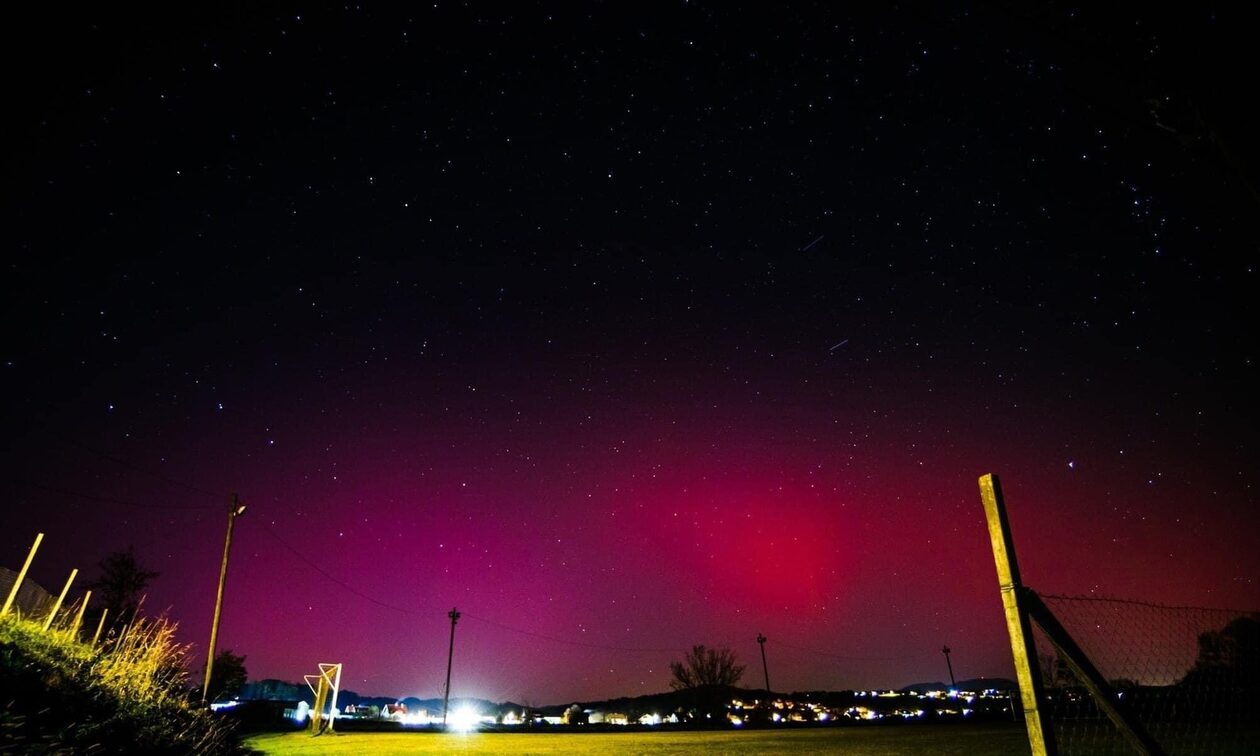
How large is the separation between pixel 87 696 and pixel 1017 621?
34.3ft

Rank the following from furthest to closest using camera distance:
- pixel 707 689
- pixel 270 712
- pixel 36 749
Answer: pixel 707 689
pixel 270 712
pixel 36 749

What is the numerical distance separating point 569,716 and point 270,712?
93.0 feet

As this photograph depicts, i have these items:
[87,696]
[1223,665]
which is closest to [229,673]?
[87,696]

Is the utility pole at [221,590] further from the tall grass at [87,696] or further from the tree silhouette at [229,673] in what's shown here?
the tree silhouette at [229,673]

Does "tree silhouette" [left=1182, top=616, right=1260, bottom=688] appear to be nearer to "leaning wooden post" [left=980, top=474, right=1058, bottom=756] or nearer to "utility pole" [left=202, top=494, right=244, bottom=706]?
"leaning wooden post" [left=980, top=474, right=1058, bottom=756]

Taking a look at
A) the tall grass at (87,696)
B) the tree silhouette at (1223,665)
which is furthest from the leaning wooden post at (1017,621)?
the tree silhouette at (1223,665)

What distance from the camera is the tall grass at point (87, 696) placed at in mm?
6188

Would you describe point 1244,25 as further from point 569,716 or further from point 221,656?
point 221,656

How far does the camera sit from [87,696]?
7.59 metres

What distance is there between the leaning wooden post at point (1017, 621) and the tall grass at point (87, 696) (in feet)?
24.1

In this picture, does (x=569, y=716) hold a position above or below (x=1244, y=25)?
below

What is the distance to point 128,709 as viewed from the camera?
26.7 feet

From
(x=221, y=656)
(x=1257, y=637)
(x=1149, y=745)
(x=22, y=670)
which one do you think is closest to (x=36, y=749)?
(x=22, y=670)

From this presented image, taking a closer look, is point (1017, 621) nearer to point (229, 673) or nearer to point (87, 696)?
point (87, 696)
